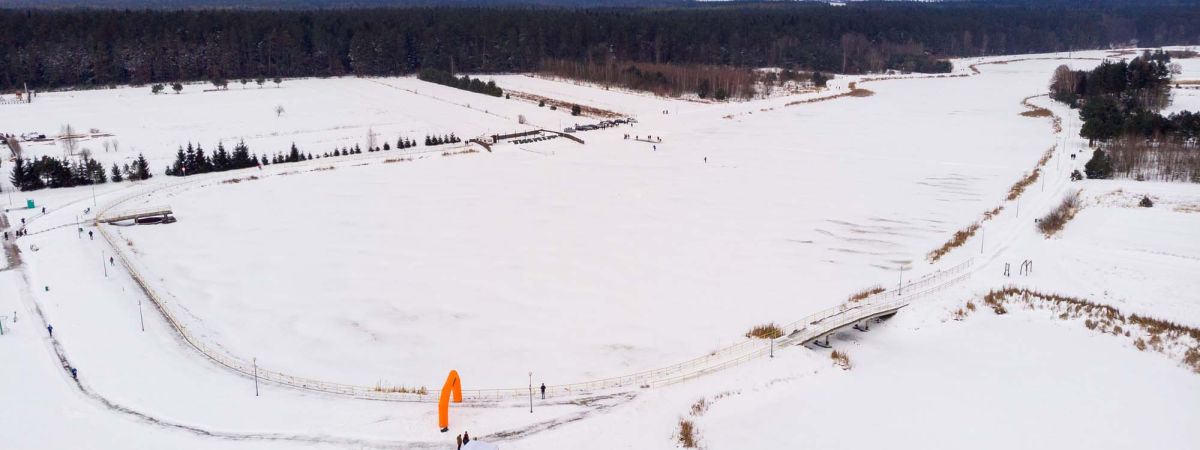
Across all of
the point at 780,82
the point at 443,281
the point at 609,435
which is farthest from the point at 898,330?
the point at 780,82

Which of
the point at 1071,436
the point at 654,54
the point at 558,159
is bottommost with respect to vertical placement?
the point at 1071,436

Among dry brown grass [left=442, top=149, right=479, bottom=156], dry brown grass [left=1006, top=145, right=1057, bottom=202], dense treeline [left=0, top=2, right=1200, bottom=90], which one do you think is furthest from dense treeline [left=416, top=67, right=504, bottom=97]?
dry brown grass [left=1006, top=145, right=1057, bottom=202]

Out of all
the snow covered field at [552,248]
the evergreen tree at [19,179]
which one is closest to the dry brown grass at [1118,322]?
the snow covered field at [552,248]

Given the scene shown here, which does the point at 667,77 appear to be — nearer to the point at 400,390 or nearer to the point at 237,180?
the point at 237,180

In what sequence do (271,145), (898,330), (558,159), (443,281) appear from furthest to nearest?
1. (271,145)
2. (558,159)
3. (443,281)
4. (898,330)

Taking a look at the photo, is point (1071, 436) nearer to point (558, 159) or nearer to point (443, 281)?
point (443, 281)

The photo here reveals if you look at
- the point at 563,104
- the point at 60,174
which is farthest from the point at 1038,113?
the point at 60,174
